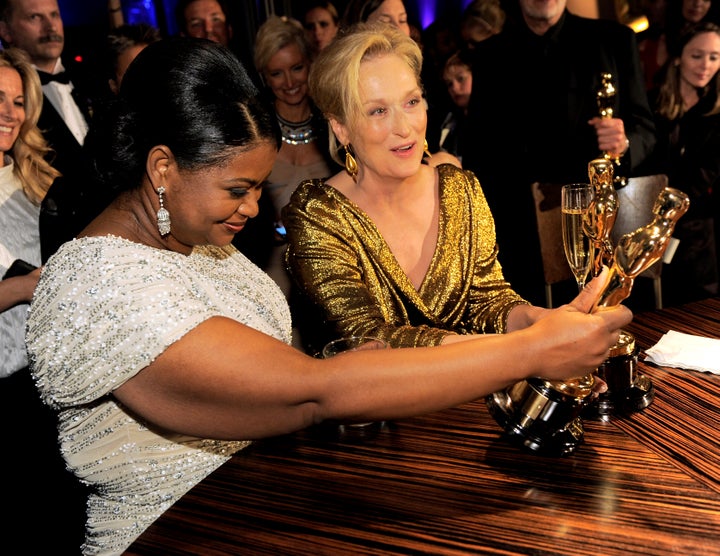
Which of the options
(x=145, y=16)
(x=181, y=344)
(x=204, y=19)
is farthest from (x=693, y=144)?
(x=145, y=16)

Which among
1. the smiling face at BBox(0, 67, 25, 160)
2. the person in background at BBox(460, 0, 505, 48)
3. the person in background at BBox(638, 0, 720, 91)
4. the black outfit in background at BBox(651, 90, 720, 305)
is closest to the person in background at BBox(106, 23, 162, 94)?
the smiling face at BBox(0, 67, 25, 160)

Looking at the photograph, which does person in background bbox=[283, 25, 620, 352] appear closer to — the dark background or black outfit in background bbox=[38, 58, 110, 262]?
black outfit in background bbox=[38, 58, 110, 262]

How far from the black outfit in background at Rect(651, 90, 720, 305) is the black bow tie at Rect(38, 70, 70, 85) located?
3490mm

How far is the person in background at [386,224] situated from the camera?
7.64 ft

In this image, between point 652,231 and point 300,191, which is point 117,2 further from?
point 652,231

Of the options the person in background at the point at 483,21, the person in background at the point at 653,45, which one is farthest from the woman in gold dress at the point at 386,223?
the person in background at the point at 653,45

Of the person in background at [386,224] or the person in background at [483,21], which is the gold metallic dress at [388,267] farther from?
the person in background at [483,21]

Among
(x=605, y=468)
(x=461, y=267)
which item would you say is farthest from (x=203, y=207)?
(x=461, y=267)

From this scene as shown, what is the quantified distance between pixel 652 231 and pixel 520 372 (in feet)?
1.14

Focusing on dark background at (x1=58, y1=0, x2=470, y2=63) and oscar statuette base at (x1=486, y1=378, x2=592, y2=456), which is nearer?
oscar statuette base at (x1=486, y1=378, x2=592, y2=456)

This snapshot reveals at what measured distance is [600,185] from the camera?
1.61 meters

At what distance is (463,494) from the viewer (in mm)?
1342

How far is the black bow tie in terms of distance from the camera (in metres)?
3.65

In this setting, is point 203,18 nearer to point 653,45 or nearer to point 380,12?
point 380,12
